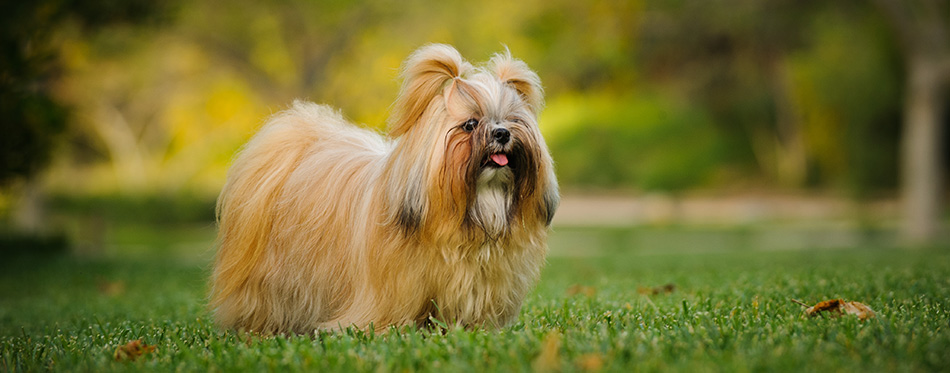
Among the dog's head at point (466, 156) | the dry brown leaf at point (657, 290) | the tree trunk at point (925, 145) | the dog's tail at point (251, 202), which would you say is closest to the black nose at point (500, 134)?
the dog's head at point (466, 156)

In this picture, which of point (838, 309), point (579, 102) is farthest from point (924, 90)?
point (579, 102)

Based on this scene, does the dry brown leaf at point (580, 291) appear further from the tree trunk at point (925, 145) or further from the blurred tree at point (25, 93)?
the tree trunk at point (925, 145)

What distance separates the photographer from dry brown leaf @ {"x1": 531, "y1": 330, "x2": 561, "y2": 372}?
3.12 metres

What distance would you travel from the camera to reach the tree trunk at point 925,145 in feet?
57.9

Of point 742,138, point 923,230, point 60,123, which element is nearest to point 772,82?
point 742,138

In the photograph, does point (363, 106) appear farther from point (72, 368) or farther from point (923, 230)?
point (72, 368)

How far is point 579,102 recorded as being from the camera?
34875mm

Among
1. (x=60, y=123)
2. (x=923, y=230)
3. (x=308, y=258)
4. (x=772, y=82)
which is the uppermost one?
(x=772, y=82)

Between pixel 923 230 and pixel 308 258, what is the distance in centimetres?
1719

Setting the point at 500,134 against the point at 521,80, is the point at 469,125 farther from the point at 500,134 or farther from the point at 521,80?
the point at 521,80

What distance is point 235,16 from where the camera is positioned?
19.7 meters

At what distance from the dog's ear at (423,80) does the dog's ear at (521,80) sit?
207 millimetres

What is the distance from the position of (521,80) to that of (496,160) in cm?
64

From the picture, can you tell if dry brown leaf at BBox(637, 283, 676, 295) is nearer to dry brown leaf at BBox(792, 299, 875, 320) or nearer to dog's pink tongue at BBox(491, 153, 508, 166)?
dry brown leaf at BBox(792, 299, 875, 320)
